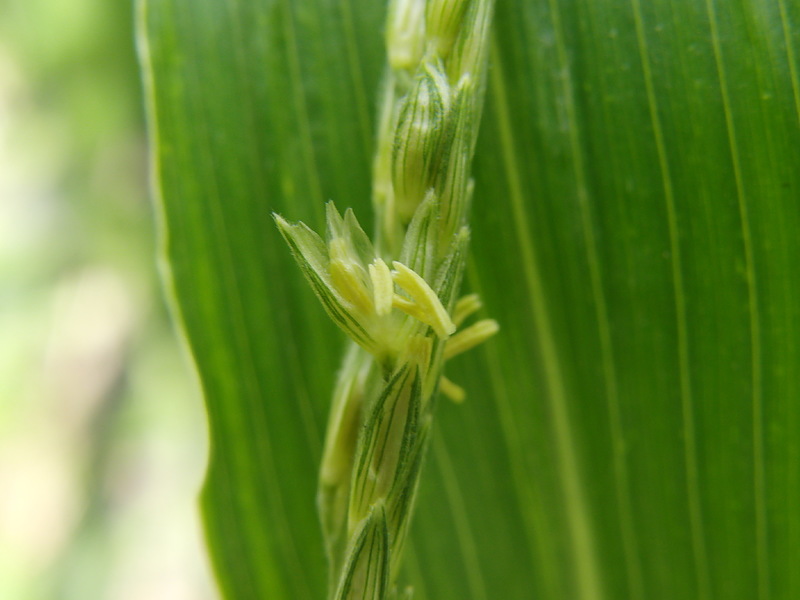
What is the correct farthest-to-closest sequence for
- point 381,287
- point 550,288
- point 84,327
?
point 84,327 < point 550,288 < point 381,287

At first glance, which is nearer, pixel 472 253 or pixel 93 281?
pixel 472 253

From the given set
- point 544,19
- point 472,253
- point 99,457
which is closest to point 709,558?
point 472,253

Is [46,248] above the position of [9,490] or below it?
above

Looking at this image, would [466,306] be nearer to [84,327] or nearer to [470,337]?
[470,337]

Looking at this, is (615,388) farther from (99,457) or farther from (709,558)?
(99,457)

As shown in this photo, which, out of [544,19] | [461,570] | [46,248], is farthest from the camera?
[46,248]

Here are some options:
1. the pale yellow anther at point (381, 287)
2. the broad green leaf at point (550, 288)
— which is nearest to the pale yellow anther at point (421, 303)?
the pale yellow anther at point (381, 287)

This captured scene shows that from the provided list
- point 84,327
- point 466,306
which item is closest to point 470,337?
point 466,306

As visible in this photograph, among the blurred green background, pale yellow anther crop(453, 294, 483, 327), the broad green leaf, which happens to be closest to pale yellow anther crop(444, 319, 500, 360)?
pale yellow anther crop(453, 294, 483, 327)
